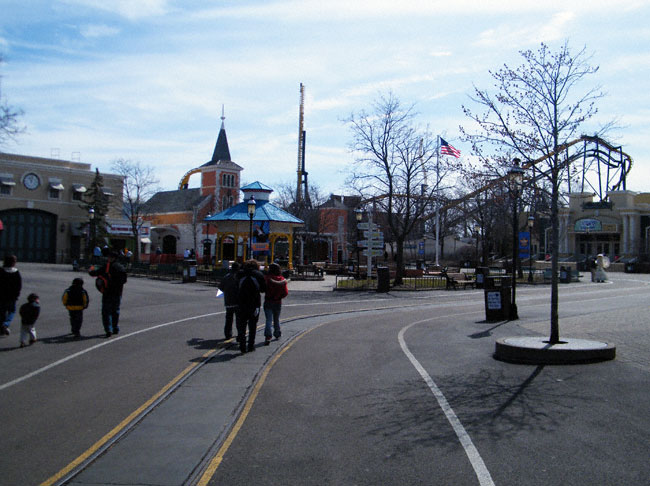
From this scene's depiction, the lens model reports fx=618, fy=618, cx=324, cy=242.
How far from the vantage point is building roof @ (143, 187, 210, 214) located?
83.4m

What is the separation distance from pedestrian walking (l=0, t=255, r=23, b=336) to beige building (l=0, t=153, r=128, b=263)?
4476 centimetres

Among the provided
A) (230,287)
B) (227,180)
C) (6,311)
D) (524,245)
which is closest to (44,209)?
(227,180)

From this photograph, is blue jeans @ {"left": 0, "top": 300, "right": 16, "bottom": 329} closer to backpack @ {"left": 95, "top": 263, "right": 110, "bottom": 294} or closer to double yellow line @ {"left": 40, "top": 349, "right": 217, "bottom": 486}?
backpack @ {"left": 95, "top": 263, "right": 110, "bottom": 294}

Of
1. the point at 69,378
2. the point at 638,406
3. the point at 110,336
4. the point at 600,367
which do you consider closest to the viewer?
the point at 638,406

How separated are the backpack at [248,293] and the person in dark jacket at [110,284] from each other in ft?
10.8

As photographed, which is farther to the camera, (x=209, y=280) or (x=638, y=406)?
(x=209, y=280)

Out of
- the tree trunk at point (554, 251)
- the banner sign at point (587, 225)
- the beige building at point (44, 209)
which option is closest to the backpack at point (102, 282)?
the tree trunk at point (554, 251)

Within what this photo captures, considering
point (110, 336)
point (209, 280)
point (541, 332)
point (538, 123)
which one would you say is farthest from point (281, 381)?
point (209, 280)

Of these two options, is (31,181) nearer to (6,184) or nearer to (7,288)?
(6,184)

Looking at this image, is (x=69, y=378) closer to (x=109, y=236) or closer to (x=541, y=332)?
(x=541, y=332)

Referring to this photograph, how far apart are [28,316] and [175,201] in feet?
256

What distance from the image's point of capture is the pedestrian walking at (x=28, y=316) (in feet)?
38.2

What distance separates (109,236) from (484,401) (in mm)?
58896

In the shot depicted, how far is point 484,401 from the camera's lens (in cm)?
805
